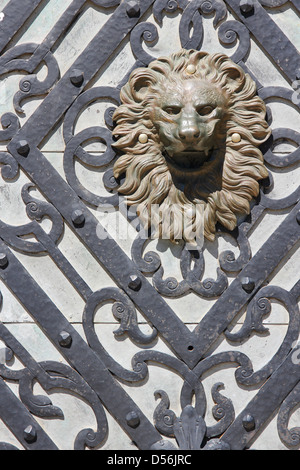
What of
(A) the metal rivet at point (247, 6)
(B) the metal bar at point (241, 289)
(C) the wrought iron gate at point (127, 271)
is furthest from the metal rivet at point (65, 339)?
(A) the metal rivet at point (247, 6)

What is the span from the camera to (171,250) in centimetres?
242

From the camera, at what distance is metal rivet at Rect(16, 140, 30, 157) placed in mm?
2430

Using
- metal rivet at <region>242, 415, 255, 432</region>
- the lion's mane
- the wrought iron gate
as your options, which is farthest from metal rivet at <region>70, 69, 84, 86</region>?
metal rivet at <region>242, 415, 255, 432</region>

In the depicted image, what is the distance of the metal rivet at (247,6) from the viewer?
95.0 inches

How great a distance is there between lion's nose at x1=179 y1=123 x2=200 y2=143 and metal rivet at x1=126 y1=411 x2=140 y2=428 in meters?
0.69

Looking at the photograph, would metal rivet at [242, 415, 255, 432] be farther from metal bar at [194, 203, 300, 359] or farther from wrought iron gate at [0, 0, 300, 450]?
metal bar at [194, 203, 300, 359]

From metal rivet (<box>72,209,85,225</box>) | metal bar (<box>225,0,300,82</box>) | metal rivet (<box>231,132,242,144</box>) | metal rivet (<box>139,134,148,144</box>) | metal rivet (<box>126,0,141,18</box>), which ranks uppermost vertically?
metal bar (<box>225,0,300,82</box>)

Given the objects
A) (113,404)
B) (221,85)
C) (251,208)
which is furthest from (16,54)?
(113,404)

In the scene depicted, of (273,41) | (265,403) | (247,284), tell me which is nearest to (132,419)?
(265,403)

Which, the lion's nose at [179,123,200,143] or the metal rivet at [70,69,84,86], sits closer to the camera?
the lion's nose at [179,123,200,143]

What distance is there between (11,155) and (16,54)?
261 millimetres

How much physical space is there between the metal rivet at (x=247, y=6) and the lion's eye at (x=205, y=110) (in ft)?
A: 0.93

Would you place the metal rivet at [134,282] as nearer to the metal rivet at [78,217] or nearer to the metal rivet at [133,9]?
the metal rivet at [78,217]

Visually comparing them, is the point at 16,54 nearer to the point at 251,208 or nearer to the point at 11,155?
the point at 11,155
